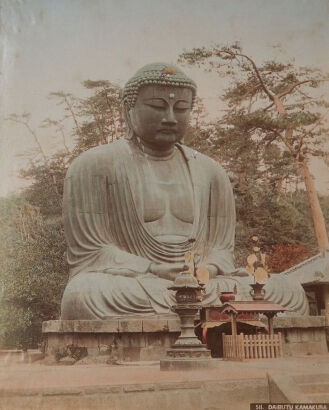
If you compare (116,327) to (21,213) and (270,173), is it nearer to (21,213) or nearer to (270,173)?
(21,213)

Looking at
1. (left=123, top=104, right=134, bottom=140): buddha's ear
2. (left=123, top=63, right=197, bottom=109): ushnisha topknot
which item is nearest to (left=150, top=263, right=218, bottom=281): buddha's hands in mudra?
(left=123, top=104, right=134, bottom=140): buddha's ear

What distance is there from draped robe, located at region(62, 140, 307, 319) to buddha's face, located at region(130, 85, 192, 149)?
1.21 ft

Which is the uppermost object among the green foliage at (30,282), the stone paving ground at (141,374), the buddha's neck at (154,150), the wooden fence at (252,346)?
the buddha's neck at (154,150)

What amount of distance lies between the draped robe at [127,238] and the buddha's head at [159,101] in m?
0.42

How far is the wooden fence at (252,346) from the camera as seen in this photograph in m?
6.61

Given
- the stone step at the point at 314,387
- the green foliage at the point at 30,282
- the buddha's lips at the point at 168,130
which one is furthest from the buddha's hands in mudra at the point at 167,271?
the green foliage at the point at 30,282

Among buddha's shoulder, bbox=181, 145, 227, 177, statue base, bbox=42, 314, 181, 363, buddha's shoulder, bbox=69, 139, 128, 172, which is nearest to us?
statue base, bbox=42, 314, 181, 363

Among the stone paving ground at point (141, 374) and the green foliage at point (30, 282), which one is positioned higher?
the green foliage at point (30, 282)

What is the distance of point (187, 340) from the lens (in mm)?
6070

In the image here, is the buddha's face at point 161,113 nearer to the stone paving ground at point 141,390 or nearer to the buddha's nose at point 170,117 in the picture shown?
the buddha's nose at point 170,117

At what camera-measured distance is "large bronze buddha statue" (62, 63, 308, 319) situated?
27.6ft

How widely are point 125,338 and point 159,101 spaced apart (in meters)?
3.45

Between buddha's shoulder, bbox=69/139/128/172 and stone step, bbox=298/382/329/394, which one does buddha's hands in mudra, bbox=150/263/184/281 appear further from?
stone step, bbox=298/382/329/394

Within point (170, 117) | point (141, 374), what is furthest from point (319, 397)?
point (170, 117)
